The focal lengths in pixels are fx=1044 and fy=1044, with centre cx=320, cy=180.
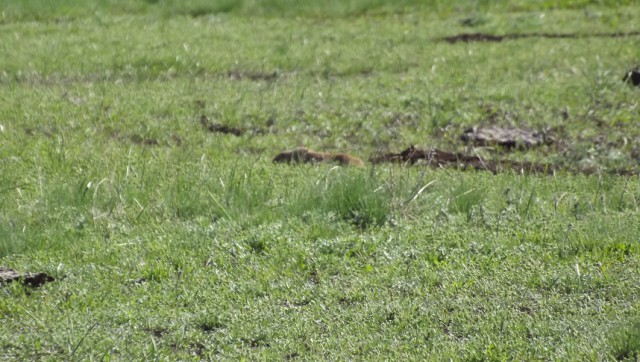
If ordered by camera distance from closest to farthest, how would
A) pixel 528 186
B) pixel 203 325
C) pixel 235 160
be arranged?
pixel 203 325
pixel 528 186
pixel 235 160

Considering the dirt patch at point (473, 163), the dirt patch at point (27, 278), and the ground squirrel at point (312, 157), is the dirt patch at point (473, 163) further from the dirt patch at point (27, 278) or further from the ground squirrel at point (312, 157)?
the dirt patch at point (27, 278)

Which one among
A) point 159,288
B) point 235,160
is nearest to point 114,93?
point 235,160

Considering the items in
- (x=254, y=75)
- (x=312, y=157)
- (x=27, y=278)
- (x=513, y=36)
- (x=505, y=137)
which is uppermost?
(x=27, y=278)

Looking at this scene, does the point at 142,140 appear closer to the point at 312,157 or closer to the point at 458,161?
the point at 312,157

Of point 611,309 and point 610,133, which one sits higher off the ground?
point 611,309

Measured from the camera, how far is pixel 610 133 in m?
10.6

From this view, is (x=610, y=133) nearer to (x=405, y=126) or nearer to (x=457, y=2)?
(x=405, y=126)

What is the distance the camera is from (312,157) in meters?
9.10

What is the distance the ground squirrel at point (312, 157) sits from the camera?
29.5ft

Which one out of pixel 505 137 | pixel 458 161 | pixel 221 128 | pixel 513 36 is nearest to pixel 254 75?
pixel 221 128

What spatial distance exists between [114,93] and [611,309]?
24.1 ft

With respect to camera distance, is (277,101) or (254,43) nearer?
(277,101)

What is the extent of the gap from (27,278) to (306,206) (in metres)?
2.11

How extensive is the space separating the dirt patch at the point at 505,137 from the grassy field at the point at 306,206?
187 millimetres
